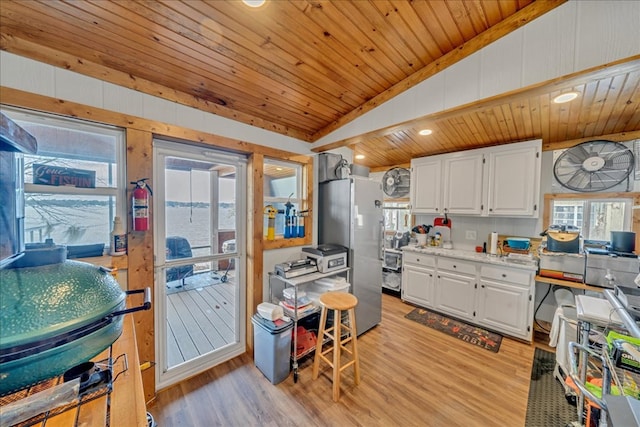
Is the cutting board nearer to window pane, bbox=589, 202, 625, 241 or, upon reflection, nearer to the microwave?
window pane, bbox=589, 202, 625, 241

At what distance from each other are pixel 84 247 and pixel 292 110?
2.01 m

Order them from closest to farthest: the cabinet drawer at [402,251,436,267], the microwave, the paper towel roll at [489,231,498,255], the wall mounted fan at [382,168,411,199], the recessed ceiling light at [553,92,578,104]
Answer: the microwave
the recessed ceiling light at [553,92,578,104]
the paper towel roll at [489,231,498,255]
the cabinet drawer at [402,251,436,267]
the wall mounted fan at [382,168,411,199]

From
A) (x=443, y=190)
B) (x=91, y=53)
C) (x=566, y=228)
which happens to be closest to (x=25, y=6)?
(x=91, y=53)

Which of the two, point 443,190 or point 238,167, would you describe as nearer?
point 238,167

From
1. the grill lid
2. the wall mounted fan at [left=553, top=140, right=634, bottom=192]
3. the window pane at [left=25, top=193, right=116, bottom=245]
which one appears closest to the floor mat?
the wall mounted fan at [left=553, top=140, right=634, bottom=192]

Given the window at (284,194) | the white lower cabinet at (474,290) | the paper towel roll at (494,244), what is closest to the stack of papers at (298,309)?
the window at (284,194)

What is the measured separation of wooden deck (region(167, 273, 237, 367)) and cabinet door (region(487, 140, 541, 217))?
3.31 meters

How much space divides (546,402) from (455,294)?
4.21 ft

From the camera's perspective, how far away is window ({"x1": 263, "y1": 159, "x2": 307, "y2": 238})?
270 centimetres

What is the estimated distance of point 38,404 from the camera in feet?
2.19

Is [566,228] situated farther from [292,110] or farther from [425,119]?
[292,110]

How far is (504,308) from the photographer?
8.86ft

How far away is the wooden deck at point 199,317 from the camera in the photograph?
2.19 meters

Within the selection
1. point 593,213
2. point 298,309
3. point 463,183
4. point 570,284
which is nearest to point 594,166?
point 593,213
